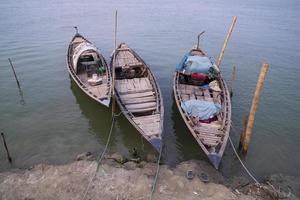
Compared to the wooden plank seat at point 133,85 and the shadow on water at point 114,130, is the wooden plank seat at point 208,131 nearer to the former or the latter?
the shadow on water at point 114,130

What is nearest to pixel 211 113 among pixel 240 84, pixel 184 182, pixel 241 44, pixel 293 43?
pixel 184 182

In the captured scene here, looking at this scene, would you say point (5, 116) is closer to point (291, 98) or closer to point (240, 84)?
point (240, 84)

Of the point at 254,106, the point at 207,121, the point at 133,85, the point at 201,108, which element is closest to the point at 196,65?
the point at 133,85

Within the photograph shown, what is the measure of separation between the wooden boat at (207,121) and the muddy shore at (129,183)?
1168 mm

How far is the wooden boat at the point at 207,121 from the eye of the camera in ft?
→ 38.2

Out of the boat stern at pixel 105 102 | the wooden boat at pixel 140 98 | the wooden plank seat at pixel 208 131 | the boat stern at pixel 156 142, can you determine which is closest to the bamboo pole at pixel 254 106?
the wooden plank seat at pixel 208 131

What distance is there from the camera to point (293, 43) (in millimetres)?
31109

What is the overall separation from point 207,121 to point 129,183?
5.38 metres

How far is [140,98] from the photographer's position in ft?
49.6

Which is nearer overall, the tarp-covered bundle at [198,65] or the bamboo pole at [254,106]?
the bamboo pole at [254,106]

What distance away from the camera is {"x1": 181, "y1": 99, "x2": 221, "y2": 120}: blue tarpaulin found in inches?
530

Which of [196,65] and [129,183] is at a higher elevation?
[196,65]

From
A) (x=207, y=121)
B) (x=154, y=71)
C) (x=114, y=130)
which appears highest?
(x=154, y=71)

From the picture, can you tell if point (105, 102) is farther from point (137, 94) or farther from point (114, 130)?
point (137, 94)
